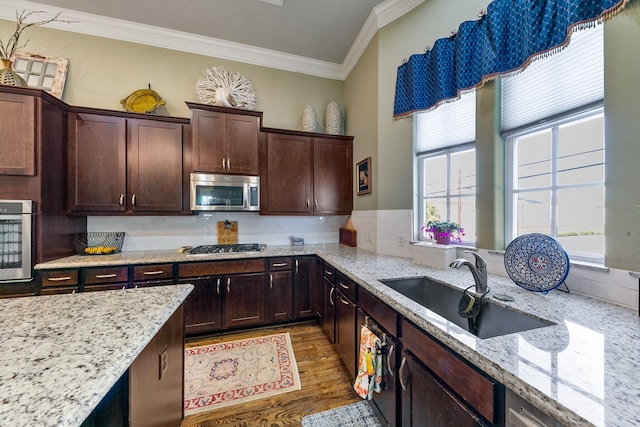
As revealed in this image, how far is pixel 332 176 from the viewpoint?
3109mm

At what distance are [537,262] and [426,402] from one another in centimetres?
95

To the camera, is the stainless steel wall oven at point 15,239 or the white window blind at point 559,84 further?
the stainless steel wall oven at point 15,239

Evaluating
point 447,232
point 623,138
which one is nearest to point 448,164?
point 447,232

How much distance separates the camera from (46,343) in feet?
2.49

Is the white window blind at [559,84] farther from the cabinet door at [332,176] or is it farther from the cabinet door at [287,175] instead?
the cabinet door at [287,175]

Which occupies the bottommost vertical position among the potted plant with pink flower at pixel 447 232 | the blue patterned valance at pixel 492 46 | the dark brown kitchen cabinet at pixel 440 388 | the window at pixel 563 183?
the dark brown kitchen cabinet at pixel 440 388

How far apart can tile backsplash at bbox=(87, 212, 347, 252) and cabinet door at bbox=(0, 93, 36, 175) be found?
0.81 metres

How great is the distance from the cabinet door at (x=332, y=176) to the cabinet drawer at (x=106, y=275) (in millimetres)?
2025

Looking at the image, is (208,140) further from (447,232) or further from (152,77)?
(447,232)

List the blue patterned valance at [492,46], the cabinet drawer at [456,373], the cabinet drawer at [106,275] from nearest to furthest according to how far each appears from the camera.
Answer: the cabinet drawer at [456,373] → the blue patterned valance at [492,46] → the cabinet drawer at [106,275]

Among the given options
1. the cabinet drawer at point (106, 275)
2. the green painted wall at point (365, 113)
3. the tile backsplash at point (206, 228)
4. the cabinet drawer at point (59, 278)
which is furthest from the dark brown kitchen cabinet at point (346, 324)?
the cabinet drawer at point (59, 278)

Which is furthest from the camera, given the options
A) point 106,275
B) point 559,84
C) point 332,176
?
point 332,176

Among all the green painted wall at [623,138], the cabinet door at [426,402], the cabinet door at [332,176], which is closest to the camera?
the cabinet door at [426,402]

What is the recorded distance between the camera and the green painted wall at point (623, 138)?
1.07 meters
